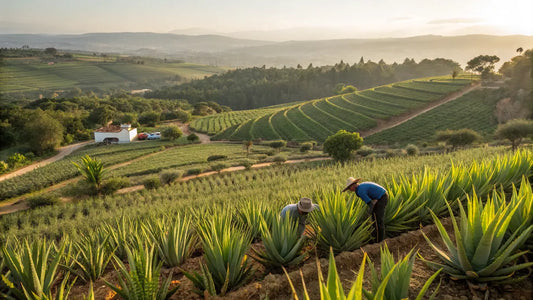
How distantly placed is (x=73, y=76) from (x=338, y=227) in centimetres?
18963

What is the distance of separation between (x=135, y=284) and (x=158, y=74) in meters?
216

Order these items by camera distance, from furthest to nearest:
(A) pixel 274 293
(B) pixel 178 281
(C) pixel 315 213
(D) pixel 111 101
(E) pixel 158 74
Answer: (E) pixel 158 74, (D) pixel 111 101, (C) pixel 315 213, (B) pixel 178 281, (A) pixel 274 293

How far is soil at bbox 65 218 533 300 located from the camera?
3.11m

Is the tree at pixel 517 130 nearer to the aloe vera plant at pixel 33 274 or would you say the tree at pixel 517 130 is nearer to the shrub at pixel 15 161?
the aloe vera plant at pixel 33 274

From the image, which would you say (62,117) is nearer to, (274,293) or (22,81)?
(274,293)

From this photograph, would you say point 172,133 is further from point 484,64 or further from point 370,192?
point 484,64

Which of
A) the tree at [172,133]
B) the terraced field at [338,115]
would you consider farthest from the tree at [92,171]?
the terraced field at [338,115]

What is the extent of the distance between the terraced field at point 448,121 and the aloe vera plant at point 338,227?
132 feet

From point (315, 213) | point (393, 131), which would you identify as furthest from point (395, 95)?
point (315, 213)

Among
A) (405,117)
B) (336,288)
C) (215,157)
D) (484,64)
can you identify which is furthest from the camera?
(484,64)

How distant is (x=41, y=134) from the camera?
43656mm

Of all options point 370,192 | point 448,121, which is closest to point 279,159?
point 370,192

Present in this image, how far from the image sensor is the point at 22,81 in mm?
133375

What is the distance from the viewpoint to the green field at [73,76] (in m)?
130
